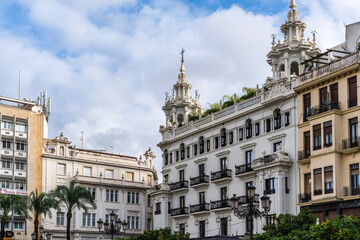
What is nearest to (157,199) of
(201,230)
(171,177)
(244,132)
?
(171,177)

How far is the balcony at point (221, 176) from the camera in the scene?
5942cm

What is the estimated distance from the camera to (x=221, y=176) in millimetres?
60062

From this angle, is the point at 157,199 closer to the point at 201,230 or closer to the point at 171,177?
the point at 171,177

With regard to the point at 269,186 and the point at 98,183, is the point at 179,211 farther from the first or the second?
the point at 98,183

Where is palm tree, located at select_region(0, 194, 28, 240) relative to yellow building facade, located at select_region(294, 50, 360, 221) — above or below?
below

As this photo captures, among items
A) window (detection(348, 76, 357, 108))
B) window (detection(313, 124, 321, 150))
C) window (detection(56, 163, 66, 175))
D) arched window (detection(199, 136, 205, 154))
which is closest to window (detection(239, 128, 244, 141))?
arched window (detection(199, 136, 205, 154))

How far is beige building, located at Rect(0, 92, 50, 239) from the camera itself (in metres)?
77.9

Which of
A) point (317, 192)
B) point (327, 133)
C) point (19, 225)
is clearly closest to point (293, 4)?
point (327, 133)

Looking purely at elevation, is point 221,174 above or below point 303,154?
below

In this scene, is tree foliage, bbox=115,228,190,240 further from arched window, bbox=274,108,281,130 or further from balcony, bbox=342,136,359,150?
balcony, bbox=342,136,359,150

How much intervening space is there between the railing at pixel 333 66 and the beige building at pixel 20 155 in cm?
3875

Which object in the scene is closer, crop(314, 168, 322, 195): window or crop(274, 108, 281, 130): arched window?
crop(314, 168, 322, 195): window

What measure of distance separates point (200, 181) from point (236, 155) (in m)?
5.31

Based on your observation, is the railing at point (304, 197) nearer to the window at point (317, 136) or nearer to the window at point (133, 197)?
the window at point (317, 136)
